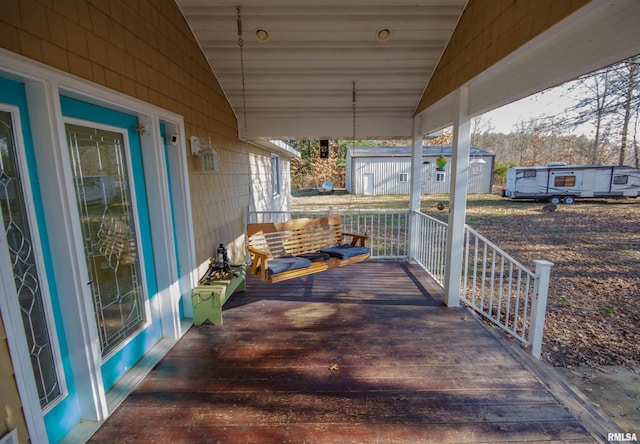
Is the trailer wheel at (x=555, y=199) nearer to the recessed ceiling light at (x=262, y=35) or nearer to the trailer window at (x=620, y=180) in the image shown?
the trailer window at (x=620, y=180)

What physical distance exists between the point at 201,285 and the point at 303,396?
1.58 m

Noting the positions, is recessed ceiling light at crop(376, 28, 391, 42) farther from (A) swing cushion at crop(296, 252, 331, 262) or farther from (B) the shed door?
(B) the shed door

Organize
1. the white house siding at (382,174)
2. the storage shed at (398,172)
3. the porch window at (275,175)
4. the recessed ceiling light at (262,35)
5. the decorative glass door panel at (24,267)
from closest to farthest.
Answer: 1. the decorative glass door panel at (24,267)
2. the recessed ceiling light at (262,35)
3. the porch window at (275,175)
4. the storage shed at (398,172)
5. the white house siding at (382,174)

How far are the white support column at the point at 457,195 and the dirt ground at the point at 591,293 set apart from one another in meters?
1.17

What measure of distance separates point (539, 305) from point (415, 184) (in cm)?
255

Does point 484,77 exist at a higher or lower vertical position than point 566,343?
higher

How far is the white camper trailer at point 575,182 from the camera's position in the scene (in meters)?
12.4

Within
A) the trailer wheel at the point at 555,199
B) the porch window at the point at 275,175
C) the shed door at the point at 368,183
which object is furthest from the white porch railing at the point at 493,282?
the shed door at the point at 368,183

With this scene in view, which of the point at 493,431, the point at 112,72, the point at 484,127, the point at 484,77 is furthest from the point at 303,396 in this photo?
the point at 484,127

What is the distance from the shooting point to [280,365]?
2.35 meters

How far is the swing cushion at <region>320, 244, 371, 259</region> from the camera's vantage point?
3.60 metres

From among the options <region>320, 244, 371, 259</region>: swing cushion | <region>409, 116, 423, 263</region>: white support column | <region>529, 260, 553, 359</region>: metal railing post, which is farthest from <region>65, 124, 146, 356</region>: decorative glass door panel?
<region>409, 116, 423, 263</region>: white support column

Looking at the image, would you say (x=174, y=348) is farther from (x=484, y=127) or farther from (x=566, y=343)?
(x=484, y=127)

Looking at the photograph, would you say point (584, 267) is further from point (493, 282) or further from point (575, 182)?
point (575, 182)
